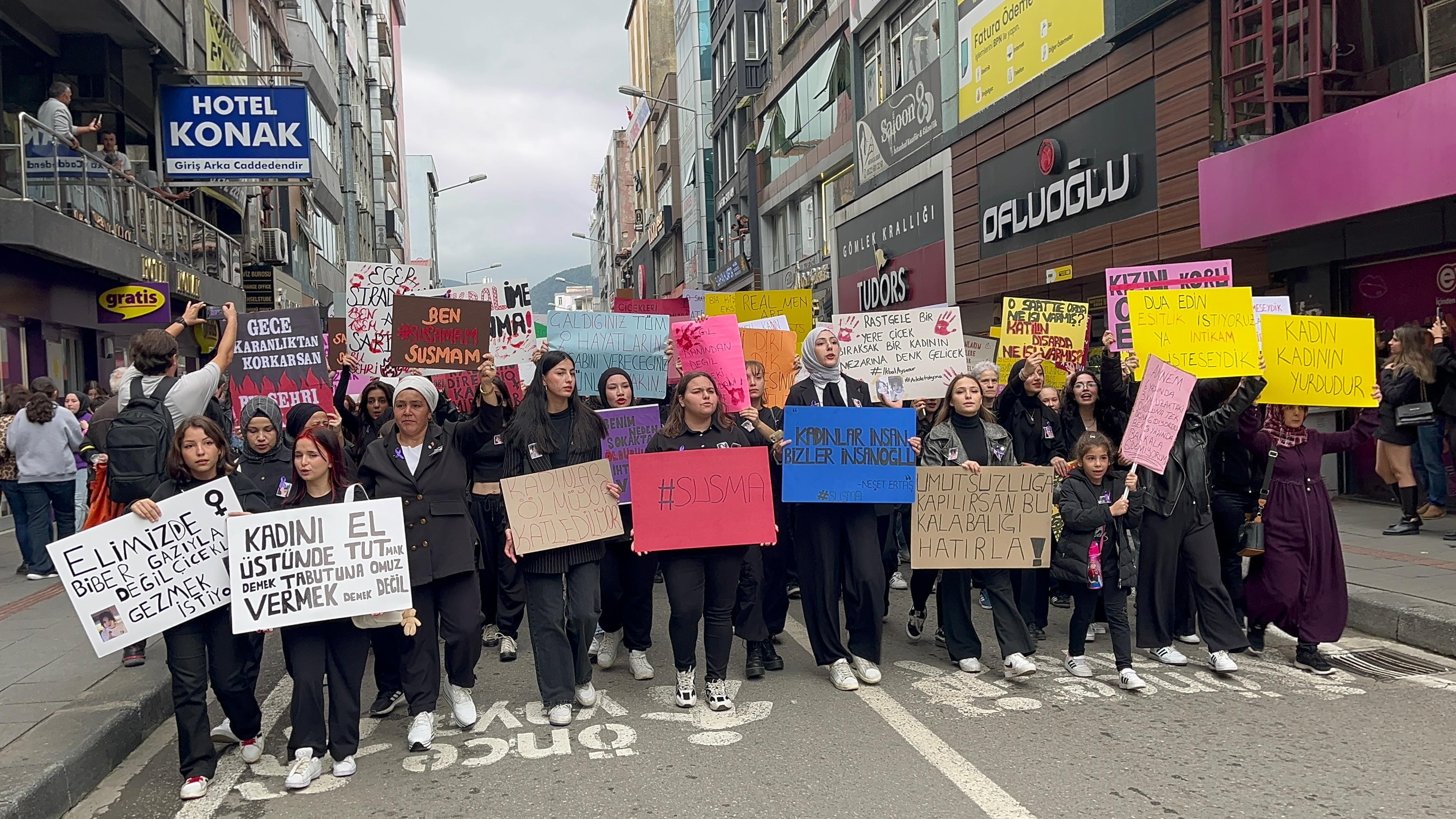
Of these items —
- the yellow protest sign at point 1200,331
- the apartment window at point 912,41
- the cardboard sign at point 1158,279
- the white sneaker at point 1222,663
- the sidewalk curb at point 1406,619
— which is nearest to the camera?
the white sneaker at point 1222,663

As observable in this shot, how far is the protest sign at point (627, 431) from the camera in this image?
23.5ft

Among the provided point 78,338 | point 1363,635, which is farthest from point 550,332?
point 78,338

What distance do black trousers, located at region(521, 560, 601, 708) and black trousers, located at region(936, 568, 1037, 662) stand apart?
2.06 metres

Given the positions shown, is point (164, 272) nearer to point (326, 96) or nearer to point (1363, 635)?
point (1363, 635)

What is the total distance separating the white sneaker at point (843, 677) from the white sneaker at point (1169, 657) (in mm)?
1778

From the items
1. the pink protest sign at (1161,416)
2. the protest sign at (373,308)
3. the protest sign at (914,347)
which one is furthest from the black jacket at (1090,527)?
the protest sign at (373,308)

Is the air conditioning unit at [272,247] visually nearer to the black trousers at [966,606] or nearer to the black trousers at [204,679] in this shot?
the black trousers at [204,679]

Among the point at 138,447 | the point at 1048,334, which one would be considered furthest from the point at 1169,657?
the point at 138,447

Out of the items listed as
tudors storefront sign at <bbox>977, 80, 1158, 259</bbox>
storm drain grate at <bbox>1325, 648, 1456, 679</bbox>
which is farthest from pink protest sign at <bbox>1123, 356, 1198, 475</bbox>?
tudors storefront sign at <bbox>977, 80, 1158, 259</bbox>

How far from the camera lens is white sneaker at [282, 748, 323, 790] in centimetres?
509

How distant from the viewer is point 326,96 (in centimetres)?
3819

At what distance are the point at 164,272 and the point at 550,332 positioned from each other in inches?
462

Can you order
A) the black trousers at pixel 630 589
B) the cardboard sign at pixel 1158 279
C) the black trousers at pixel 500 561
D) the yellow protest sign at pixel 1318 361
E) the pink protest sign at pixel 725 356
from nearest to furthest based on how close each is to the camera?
the yellow protest sign at pixel 1318 361
the black trousers at pixel 630 589
the black trousers at pixel 500 561
the pink protest sign at pixel 725 356
the cardboard sign at pixel 1158 279

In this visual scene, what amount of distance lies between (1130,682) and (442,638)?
11.8ft
